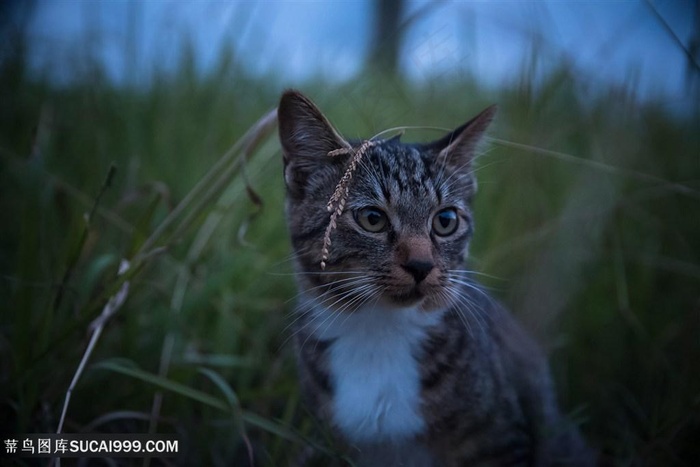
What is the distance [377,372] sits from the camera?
1.63 meters

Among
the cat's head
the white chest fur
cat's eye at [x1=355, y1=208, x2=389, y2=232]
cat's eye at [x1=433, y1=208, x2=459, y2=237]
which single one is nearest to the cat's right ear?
the cat's head

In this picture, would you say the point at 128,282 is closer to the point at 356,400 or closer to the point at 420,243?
the point at 356,400

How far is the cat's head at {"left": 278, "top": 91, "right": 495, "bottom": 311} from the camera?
A: 1.44m

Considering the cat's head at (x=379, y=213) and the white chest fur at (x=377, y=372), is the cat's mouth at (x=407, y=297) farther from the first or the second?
the white chest fur at (x=377, y=372)

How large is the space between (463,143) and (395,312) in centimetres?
60

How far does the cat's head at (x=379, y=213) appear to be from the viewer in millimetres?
1438

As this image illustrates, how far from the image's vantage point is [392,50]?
2174mm

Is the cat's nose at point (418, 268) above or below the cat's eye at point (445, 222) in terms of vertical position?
below

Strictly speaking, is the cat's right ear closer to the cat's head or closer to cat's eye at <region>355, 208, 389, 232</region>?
the cat's head

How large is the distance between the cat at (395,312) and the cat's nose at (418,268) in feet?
0.11

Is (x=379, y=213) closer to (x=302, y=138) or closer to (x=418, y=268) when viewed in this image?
(x=418, y=268)

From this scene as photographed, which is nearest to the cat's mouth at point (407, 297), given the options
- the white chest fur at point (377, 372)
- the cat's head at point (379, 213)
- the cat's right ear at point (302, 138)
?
the cat's head at point (379, 213)

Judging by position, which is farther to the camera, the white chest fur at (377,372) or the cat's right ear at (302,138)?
the white chest fur at (377,372)

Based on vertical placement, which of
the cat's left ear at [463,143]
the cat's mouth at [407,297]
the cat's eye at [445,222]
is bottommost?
the cat's mouth at [407,297]
